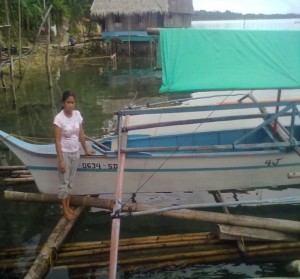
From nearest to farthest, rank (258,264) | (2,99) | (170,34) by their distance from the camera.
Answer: (258,264) < (170,34) < (2,99)

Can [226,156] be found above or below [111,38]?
below

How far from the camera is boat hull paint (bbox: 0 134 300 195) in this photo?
257 inches

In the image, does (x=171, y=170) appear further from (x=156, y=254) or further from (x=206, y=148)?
(x=156, y=254)

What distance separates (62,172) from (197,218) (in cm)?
218

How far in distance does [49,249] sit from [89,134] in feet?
23.7

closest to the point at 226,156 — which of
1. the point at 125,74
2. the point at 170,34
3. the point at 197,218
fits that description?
the point at 197,218

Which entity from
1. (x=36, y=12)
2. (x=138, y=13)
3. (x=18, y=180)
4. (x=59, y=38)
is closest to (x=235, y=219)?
(x=18, y=180)

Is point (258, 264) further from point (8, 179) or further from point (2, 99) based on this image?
point (2, 99)

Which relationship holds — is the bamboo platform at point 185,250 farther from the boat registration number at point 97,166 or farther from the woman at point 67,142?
the boat registration number at point 97,166

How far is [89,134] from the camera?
40.0 feet

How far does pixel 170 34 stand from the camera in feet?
21.3

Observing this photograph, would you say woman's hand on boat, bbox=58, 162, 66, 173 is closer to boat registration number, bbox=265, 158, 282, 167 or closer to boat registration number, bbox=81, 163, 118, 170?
boat registration number, bbox=81, 163, 118, 170

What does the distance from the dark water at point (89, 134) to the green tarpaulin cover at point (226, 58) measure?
2.47 metres

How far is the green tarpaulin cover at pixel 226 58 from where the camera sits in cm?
629
